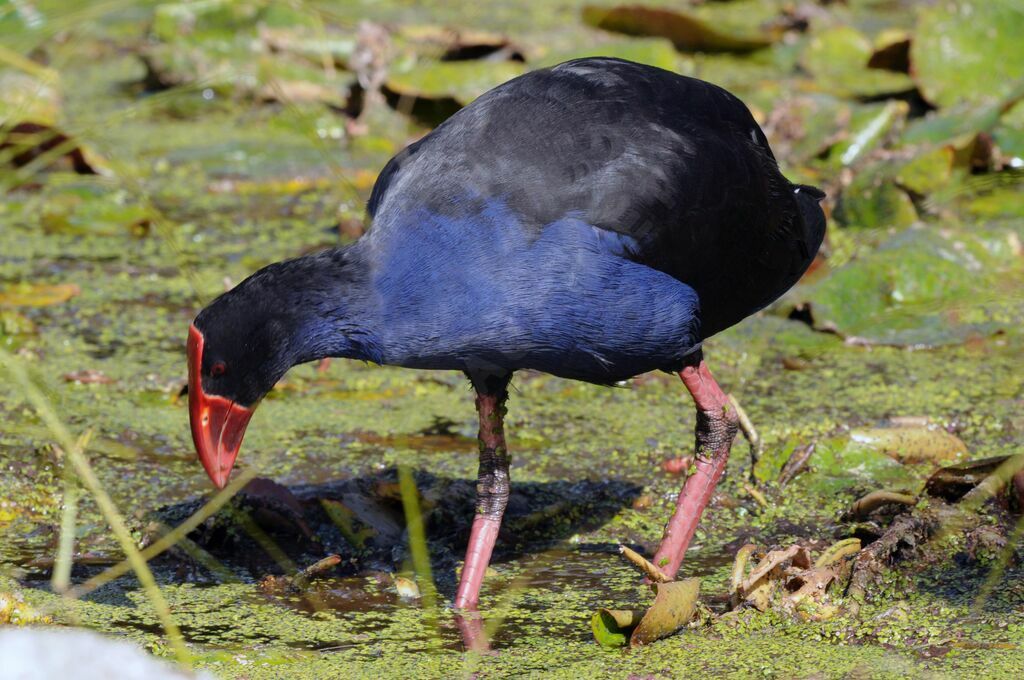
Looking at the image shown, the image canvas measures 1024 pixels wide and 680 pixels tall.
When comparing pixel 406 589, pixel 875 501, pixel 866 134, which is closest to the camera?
pixel 406 589

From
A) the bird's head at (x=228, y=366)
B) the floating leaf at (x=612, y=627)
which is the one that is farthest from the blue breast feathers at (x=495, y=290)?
the floating leaf at (x=612, y=627)

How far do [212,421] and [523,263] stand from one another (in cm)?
58

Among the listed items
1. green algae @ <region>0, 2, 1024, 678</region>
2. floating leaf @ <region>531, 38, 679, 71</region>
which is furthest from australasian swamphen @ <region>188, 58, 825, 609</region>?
floating leaf @ <region>531, 38, 679, 71</region>

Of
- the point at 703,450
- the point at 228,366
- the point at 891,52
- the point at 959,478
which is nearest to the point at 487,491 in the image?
the point at 703,450

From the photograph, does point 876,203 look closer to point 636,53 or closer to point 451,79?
point 636,53

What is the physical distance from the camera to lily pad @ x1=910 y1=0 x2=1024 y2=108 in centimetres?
520

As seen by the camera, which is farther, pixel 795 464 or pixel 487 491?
pixel 795 464

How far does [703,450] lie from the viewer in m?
2.93

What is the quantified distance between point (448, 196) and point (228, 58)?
368 cm

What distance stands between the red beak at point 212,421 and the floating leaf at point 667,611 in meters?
0.75

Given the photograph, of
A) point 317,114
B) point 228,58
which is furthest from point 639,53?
point 228,58

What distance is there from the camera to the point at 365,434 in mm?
3467

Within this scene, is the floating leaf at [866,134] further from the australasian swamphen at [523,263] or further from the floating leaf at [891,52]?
the australasian swamphen at [523,263]

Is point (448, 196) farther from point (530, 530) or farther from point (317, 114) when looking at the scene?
point (317, 114)
